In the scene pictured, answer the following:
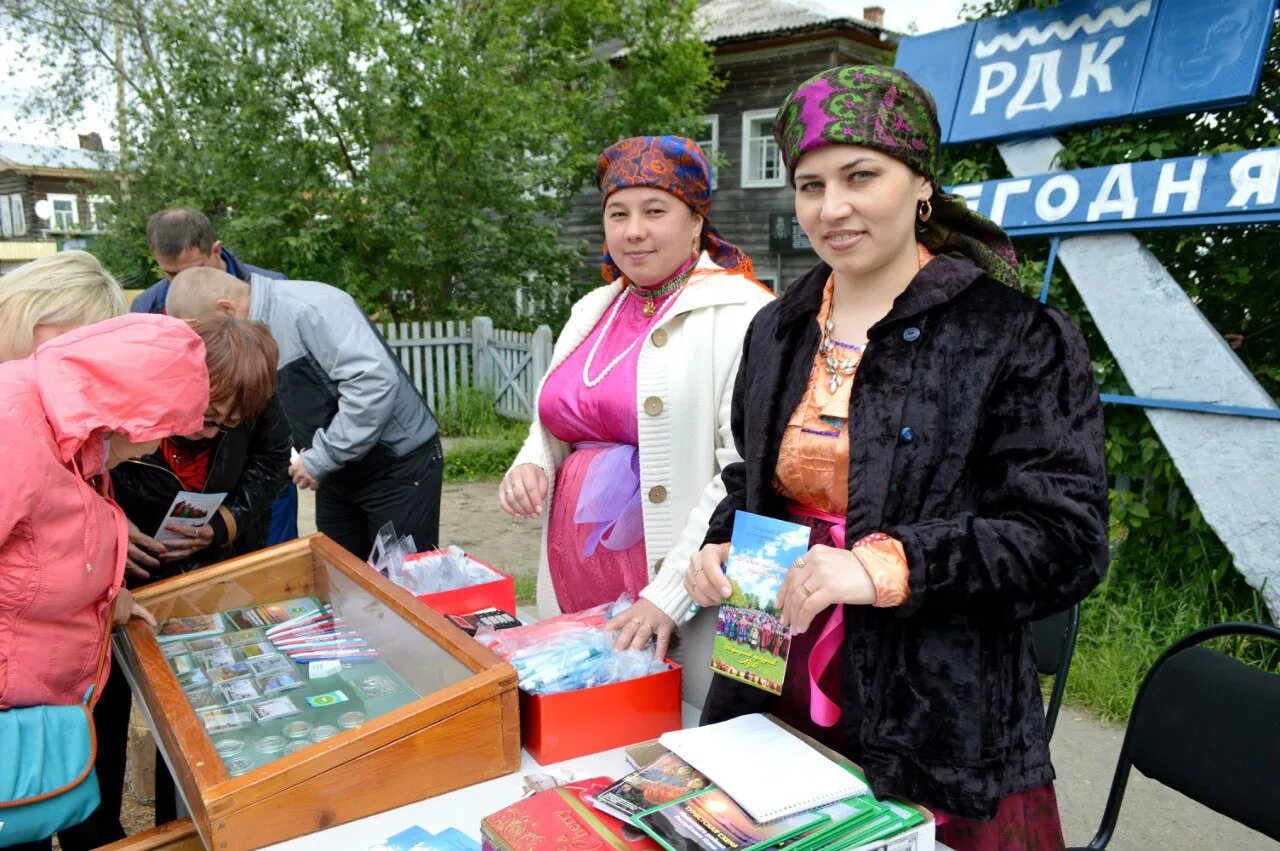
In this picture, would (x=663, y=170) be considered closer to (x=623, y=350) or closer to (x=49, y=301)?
(x=623, y=350)

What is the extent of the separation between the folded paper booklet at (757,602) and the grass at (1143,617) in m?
3.02

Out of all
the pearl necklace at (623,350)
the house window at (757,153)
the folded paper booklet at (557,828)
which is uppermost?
the house window at (757,153)

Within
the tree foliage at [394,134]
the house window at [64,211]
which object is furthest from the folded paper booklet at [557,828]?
the house window at [64,211]

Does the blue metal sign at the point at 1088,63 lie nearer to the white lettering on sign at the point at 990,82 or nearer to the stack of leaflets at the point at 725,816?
the white lettering on sign at the point at 990,82

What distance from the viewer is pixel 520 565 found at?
6.14 metres

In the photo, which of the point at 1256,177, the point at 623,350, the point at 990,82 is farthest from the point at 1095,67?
the point at 623,350

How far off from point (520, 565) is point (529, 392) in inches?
178

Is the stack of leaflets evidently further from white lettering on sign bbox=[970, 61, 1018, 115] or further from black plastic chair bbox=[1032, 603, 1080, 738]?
white lettering on sign bbox=[970, 61, 1018, 115]

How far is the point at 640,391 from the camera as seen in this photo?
81.8 inches

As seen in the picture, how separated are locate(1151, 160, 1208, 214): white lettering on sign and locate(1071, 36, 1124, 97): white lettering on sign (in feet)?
1.61

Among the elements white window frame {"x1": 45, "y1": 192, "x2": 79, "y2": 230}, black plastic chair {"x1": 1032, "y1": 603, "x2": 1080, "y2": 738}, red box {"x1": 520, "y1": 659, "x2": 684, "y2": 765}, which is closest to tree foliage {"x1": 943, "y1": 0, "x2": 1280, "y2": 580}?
black plastic chair {"x1": 1032, "y1": 603, "x2": 1080, "y2": 738}

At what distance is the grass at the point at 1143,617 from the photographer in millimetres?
3809

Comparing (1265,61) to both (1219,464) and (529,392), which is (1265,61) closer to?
(1219,464)

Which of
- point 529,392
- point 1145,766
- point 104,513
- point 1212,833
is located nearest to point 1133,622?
point 1212,833
